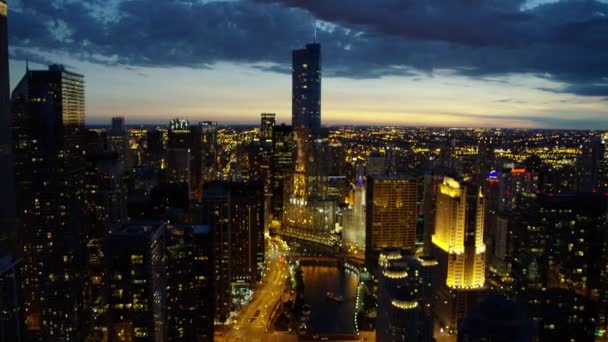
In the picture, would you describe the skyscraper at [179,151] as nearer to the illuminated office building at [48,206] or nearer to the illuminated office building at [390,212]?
the illuminated office building at [390,212]

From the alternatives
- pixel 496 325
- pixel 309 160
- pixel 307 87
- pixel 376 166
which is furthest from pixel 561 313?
pixel 307 87

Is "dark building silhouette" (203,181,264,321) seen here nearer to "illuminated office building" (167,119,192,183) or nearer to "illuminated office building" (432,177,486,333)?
"illuminated office building" (432,177,486,333)

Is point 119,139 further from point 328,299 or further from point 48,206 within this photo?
point 328,299

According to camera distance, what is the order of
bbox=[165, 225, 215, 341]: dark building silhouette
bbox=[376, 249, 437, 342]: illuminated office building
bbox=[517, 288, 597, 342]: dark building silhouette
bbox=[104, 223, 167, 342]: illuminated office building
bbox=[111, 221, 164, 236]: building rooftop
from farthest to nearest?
bbox=[165, 225, 215, 341]: dark building silhouette < bbox=[376, 249, 437, 342]: illuminated office building < bbox=[517, 288, 597, 342]: dark building silhouette < bbox=[111, 221, 164, 236]: building rooftop < bbox=[104, 223, 167, 342]: illuminated office building

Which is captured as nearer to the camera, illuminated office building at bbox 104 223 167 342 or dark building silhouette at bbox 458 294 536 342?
dark building silhouette at bbox 458 294 536 342

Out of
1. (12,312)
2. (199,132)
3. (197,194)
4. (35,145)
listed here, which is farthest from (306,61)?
(12,312)

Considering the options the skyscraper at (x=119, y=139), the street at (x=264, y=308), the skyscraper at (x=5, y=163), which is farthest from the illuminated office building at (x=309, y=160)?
the skyscraper at (x=5, y=163)

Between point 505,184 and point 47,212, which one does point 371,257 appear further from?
point 47,212

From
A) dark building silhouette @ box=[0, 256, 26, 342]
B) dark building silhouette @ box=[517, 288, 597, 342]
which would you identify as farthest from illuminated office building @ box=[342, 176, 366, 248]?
dark building silhouette @ box=[0, 256, 26, 342]
